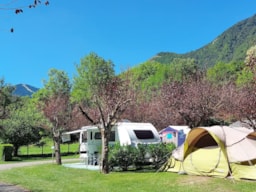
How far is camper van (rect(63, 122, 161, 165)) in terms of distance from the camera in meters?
17.3

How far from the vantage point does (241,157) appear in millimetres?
→ 11445

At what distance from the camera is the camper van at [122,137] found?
1734 cm

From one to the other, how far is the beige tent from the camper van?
3.53 metres

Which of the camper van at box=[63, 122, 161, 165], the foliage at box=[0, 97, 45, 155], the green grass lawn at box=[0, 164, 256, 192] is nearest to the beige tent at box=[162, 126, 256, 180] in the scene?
the green grass lawn at box=[0, 164, 256, 192]

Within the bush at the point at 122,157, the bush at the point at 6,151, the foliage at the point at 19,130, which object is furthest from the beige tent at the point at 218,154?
the foliage at the point at 19,130

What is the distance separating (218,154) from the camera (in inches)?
482

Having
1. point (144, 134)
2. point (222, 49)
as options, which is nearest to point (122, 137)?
point (144, 134)

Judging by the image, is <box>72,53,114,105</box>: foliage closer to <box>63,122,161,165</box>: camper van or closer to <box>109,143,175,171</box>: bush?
<box>63,122,161,165</box>: camper van

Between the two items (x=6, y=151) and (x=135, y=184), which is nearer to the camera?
(x=135, y=184)

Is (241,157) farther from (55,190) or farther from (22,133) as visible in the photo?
(22,133)

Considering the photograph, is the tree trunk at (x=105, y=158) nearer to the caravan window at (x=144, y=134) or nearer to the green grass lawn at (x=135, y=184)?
the green grass lawn at (x=135, y=184)

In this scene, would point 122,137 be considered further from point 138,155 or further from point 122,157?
point 122,157

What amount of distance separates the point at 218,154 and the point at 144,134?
6.19 metres

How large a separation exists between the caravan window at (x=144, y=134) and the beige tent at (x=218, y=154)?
374 cm
